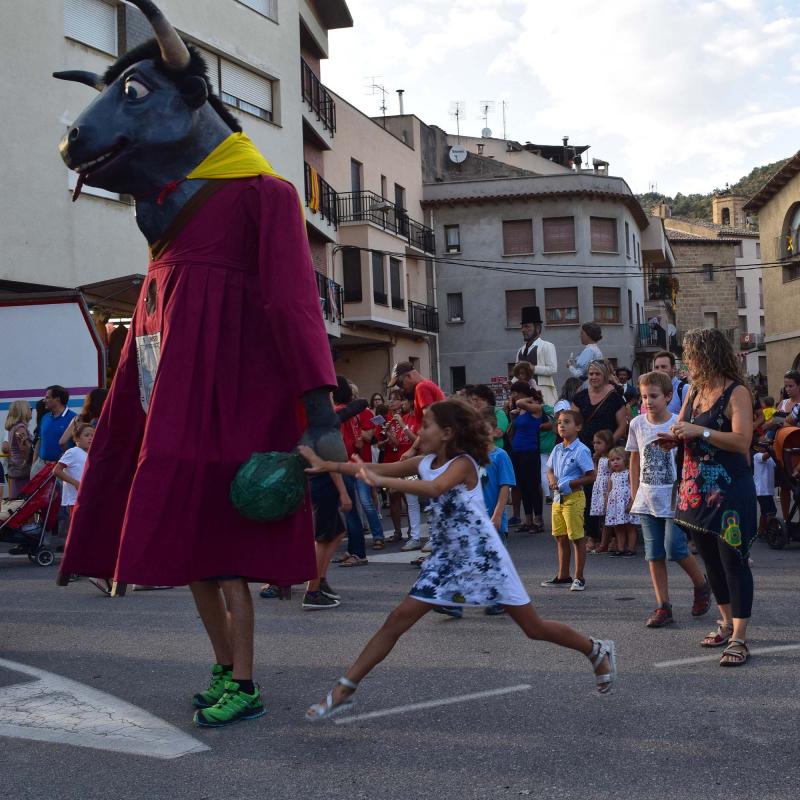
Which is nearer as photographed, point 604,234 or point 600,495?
point 600,495

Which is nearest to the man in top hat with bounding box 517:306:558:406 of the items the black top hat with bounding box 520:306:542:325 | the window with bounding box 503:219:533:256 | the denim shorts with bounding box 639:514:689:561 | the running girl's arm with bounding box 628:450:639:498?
the black top hat with bounding box 520:306:542:325

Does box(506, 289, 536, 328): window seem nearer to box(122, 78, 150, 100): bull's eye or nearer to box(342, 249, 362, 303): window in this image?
box(342, 249, 362, 303): window

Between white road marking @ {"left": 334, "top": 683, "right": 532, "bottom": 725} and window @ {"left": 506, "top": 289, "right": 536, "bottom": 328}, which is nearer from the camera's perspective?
white road marking @ {"left": 334, "top": 683, "right": 532, "bottom": 725}

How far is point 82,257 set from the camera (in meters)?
19.9

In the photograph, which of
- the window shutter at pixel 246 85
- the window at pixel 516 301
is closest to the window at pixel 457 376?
the window at pixel 516 301

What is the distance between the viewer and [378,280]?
3881cm

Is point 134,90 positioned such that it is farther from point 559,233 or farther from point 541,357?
point 559,233

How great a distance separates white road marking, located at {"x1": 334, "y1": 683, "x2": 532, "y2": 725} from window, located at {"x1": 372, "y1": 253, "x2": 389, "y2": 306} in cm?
3335

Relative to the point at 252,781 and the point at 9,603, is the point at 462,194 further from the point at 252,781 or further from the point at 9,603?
the point at 252,781

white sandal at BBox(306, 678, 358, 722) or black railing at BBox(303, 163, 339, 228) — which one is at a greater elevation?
black railing at BBox(303, 163, 339, 228)

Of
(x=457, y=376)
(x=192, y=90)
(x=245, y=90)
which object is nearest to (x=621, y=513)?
(x=192, y=90)

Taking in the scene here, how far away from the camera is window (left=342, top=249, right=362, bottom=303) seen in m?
37.6

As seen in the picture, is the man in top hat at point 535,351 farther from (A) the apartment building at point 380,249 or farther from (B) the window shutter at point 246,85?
(A) the apartment building at point 380,249

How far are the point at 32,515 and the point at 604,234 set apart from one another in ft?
132
